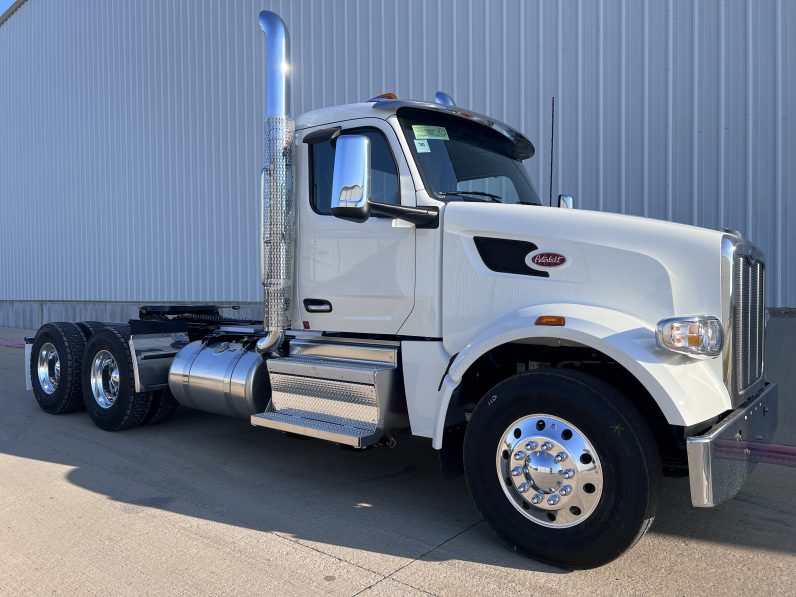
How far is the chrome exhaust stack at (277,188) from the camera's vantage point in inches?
184

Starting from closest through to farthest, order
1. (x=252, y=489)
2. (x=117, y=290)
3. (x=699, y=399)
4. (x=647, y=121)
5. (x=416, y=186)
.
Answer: (x=699, y=399) < (x=416, y=186) < (x=252, y=489) < (x=647, y=121) < (x=117, y=290)

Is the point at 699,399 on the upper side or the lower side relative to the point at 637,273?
lower

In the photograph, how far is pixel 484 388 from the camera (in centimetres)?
414

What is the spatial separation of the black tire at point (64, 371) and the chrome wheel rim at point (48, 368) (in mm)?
17

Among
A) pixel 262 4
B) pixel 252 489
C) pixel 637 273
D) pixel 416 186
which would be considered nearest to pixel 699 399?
pixel 637 273

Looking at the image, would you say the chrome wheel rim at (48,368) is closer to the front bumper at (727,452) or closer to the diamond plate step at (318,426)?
the diamond plate step at (318,426)

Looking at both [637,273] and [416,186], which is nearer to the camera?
[637,273]

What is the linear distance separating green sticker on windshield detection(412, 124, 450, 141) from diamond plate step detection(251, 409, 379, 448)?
1.99 m

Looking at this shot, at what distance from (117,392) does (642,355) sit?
17.2 ft

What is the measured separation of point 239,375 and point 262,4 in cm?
951

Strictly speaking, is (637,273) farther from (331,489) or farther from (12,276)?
(12,276)

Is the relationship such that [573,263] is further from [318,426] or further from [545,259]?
[318,426]

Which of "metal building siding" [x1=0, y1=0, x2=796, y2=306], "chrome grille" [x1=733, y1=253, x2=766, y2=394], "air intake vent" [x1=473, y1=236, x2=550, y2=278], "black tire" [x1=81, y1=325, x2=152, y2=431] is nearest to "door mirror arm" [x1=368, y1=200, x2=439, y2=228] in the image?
"air intake vent" [x1=473, y1=236, x2=550, y2=278]

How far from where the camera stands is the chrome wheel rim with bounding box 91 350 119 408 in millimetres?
6617
